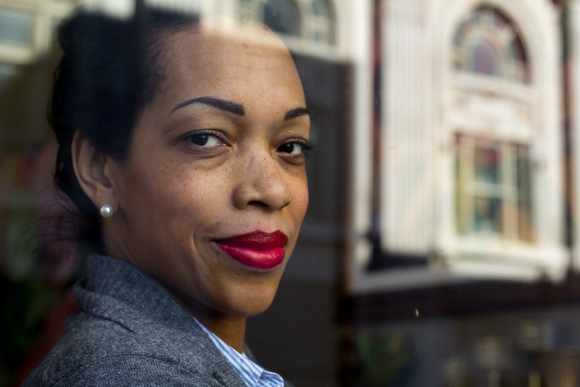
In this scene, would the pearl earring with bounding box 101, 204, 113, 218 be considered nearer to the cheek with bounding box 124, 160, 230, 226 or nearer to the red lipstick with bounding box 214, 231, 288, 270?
the cheek with bounding box 124, 160, 230, 226

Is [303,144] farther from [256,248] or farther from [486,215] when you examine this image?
[486,215]

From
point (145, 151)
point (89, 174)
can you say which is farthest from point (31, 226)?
point (145, 151)

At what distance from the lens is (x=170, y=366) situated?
757 millimetres

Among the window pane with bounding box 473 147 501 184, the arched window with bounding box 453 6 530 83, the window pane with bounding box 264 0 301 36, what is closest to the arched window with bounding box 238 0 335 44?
the window pane with bounding box 264 0 301 36

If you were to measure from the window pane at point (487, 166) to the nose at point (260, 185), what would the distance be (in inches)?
66.0

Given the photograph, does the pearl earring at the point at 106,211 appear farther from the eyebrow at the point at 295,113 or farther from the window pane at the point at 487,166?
the window pane at the point at 487,166

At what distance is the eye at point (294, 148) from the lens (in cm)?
91

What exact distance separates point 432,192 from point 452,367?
981 millimetres

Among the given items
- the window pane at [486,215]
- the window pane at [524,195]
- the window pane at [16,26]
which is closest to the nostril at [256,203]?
the window pane at [16,26]

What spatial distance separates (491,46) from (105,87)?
1.25 m

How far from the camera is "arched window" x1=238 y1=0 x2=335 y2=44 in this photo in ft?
3.33

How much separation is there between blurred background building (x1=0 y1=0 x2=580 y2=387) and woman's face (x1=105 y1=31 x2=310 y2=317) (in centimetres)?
12

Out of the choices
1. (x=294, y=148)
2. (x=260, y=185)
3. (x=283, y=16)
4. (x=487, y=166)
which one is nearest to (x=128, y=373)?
(x=260, y=185)

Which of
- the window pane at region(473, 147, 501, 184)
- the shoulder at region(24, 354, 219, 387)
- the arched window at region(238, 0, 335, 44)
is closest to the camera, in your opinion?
the shoulder at region(24, 354, 219, 387)
